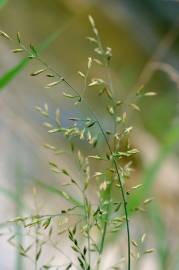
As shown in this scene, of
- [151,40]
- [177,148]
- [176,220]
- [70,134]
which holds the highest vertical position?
[151,40]

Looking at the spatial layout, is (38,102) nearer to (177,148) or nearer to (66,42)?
(177,148)

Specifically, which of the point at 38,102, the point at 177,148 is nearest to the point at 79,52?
the point at 38,102

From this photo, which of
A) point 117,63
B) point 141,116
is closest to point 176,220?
point 141,116

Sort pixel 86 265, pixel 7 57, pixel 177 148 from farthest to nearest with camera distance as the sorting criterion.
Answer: pixel 7 57 < pixel 177 148 < pixel 86 265

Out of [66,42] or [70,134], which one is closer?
[70,134]

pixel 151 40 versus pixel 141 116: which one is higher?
pixel 151 40

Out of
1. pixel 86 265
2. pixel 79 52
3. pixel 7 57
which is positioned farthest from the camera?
pixel 79 52
